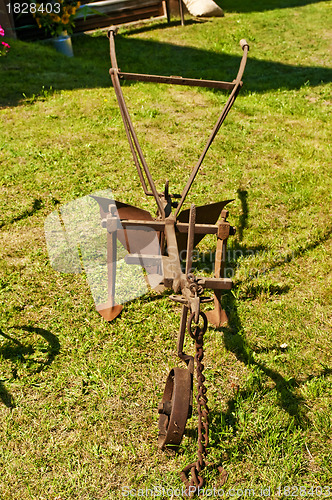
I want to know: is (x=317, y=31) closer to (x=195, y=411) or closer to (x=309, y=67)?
(x=309, y=67)

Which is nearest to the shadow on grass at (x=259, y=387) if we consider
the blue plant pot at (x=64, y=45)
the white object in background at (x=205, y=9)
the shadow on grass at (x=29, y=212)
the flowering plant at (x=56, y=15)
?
the shadow on grass at (x=29, y=212)

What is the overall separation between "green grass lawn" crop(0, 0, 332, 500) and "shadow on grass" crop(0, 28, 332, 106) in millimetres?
78

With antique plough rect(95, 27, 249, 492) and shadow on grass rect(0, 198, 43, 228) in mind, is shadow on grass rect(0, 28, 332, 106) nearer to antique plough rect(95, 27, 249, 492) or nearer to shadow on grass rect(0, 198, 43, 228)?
shadow on grass rect(0, 198, 43, 228)

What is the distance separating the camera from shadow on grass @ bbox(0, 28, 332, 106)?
6883mm

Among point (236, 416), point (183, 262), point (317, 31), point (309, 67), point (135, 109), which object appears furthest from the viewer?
point (317, 31)

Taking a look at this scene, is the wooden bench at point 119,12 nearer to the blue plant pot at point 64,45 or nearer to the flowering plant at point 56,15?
the flowering plant at point 56,15

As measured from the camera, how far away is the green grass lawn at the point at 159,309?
234 cm

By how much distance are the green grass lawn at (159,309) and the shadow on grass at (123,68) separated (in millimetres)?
78

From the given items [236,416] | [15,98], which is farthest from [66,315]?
[15,98]

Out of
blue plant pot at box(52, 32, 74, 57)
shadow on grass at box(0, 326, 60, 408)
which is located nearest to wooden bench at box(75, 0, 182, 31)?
blue plant pot at box(52, 32, 74, 57)

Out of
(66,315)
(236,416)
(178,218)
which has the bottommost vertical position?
(236,416)

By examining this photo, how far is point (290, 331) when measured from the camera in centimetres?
301

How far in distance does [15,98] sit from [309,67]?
4842 mm

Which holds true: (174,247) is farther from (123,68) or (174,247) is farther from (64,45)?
(64,45)
